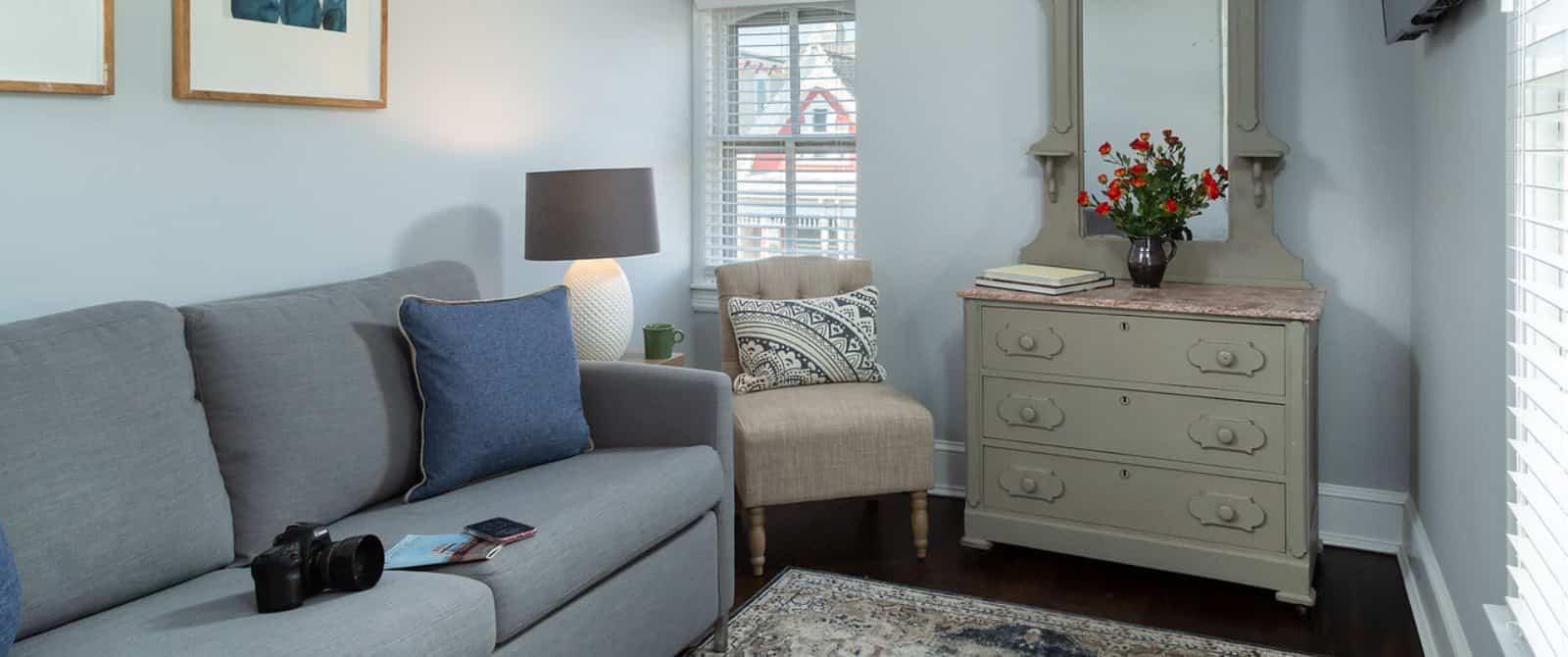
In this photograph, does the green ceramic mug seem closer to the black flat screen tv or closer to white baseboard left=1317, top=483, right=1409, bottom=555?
white baseboard left=1317, top=483, right=1409, bottom=555

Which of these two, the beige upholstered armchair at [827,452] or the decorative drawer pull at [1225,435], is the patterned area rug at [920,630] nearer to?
the beige upholstered armchair at [827,452]

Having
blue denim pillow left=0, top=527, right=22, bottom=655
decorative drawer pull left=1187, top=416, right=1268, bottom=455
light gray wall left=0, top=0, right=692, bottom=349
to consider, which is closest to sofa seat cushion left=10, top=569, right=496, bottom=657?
blue denim pillow left=0, top=527, right=22, bottom=655

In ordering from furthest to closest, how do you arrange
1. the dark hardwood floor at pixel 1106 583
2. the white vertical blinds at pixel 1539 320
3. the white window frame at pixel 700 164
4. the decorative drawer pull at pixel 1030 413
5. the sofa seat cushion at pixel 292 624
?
the white window frame at pixel 700 164, the decorative drawer pull at pixel 1030 413, the dark hardwood floor at pixel 1106 583, the sofa seat cushion at pixel 292 624, the white vertical blinds at pixel 1539 320

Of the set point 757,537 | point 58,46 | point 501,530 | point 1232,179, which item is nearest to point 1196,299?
point 1232,179

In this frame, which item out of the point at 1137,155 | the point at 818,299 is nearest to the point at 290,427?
the point at 818,299

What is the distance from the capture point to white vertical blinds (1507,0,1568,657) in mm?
1396

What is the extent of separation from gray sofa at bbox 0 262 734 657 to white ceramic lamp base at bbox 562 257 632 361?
1.58ft

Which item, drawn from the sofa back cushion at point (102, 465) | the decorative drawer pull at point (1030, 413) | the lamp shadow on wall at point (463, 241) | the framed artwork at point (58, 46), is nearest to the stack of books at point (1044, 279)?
the decorative drawer pull at point (1030, 413)

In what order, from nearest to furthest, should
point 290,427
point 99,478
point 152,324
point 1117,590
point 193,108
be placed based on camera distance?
point 99,478, point 152,324, point 290,427, point 193,108, point 1117,590

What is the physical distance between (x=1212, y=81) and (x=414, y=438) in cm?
239

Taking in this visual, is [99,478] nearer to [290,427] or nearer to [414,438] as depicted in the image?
[290,427]

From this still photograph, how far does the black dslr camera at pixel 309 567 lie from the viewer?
173cm

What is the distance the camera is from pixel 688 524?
263 cm

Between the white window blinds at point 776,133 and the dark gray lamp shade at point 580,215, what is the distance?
118 centimetres
